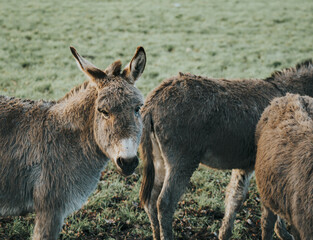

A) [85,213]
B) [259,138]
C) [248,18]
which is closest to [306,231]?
[259,138]

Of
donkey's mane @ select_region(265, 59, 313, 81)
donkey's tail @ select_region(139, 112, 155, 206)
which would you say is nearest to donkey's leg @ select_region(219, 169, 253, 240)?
donkey's tail @ select_region(139, 112, 155, 206)

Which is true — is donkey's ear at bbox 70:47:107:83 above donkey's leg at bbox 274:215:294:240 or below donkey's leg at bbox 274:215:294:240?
above

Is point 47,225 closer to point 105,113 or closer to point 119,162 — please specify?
point 119,162

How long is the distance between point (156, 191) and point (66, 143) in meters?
1.34

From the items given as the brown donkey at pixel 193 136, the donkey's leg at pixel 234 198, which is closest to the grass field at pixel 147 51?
the donkey's leg at pixel 234 198

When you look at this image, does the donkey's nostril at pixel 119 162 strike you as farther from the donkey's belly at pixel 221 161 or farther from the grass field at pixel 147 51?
the grass field at pixel 147 51

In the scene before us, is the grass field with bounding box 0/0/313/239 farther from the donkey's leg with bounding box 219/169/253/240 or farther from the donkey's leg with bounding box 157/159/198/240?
the donkey's leg with bounding box 157/159/198/240

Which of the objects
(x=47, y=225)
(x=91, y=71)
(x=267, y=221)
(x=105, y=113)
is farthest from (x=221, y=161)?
(x=47, y=225)

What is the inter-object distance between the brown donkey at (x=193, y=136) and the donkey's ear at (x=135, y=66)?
1.79ft

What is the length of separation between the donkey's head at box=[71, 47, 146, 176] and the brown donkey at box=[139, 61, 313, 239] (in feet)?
2.18

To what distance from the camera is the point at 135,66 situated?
3018 millimetres

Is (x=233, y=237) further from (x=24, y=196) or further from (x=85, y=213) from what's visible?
(x=24, y=196)

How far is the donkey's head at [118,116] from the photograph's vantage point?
2561mm

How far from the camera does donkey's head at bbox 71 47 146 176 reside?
2.56 metres
